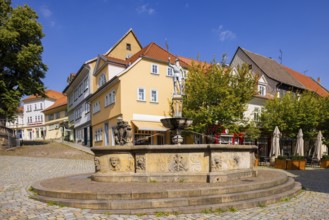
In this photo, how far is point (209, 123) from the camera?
24.6m

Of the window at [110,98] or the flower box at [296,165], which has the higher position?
the window at [110,98]

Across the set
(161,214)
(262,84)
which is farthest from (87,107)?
(161,214)

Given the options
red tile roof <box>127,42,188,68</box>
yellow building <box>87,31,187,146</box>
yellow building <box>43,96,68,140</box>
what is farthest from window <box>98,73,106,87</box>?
yellow building <box>43,96,68,140</box>

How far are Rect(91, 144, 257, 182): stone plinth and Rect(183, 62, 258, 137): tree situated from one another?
14639 millimetres

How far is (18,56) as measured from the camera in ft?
90.1

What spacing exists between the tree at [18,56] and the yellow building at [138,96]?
6.46 m

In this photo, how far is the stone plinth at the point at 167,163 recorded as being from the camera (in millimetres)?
9070

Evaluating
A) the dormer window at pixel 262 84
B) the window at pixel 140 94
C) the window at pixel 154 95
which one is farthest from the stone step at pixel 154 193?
the dormer window at pixel 262 84

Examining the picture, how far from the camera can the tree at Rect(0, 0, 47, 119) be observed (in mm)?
27344

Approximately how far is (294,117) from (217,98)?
304 inches

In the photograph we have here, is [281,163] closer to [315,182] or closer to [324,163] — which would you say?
[324,163]

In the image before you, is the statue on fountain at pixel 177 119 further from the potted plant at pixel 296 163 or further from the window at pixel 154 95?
the window at pixel 154 95

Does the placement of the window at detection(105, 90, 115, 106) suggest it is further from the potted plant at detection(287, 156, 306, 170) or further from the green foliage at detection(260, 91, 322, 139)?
the potted plant at detection(287, 156, 306, 170)

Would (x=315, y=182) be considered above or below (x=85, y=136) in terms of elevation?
below
